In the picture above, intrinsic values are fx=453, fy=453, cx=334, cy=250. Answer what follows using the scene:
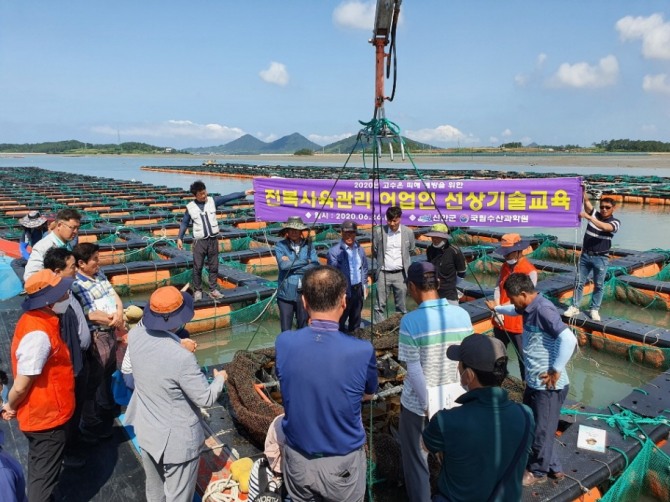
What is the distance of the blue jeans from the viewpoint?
18.6 feet

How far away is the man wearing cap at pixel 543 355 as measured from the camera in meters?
2.59

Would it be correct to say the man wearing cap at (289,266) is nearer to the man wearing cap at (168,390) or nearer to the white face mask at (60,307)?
the white face mask at (60,307)

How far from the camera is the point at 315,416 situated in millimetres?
1835

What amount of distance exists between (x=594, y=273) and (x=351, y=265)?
337 cm

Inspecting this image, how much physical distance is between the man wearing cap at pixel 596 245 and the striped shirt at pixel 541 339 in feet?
9.39

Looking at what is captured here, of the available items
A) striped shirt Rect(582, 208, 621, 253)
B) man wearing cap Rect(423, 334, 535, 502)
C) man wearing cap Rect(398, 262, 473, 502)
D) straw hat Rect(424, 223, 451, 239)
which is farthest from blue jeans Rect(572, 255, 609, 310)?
man wearing cap Rect(423, 334, 535, 502)

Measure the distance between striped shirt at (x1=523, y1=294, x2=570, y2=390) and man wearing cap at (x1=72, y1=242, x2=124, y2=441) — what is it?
2.91 metres

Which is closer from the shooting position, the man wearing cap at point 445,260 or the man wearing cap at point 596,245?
the man wearing cap at point 445,260

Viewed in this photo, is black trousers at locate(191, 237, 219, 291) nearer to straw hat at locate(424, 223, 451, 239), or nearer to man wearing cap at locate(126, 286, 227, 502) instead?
straw hat at locate(424, 223, 451, 239)

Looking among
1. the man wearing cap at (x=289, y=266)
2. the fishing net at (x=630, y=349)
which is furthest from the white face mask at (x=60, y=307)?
the fishing net at (x=630, y=349)

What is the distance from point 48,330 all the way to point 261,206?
3639 millimetres

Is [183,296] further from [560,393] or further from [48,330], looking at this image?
[560,393]

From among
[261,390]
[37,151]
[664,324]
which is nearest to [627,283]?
[664,324]

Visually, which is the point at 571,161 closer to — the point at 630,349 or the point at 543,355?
the point at 630,349
